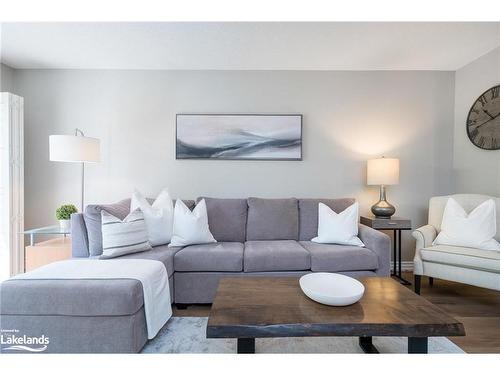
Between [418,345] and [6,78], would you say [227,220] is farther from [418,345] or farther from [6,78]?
[6,78]

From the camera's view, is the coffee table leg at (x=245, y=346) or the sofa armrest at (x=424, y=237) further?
the sofa armrest at (x=424, y=237)

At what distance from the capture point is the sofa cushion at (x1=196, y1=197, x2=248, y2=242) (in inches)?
98.3

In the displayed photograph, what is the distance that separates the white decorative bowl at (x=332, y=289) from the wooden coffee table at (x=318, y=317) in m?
0.03

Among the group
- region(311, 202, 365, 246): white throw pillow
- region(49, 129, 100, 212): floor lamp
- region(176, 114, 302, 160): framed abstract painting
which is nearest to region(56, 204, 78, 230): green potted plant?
region(49, 129, 100, 212): floor lamp

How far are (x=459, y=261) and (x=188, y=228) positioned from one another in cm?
239

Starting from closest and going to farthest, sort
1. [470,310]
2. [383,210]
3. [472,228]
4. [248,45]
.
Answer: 1. [470,310]
2. [472,228]
3. [248,45]
4. [383,210]

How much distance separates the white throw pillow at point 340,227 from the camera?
226 centimetres

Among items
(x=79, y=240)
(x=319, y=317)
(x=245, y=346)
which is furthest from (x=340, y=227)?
(x=79, y=240)

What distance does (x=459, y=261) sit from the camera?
6.66ft

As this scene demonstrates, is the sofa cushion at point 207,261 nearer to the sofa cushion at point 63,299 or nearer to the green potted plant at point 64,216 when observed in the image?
the sofa cushion at point 63,299

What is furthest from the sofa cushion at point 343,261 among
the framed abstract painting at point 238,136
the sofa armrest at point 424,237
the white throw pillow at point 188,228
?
the framed abstract painting at point 238,136

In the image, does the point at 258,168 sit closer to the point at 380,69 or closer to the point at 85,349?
the point at 380,69

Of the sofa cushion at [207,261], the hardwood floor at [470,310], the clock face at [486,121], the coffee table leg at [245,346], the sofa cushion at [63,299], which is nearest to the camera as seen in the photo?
the coffee table leg at [245,346]
